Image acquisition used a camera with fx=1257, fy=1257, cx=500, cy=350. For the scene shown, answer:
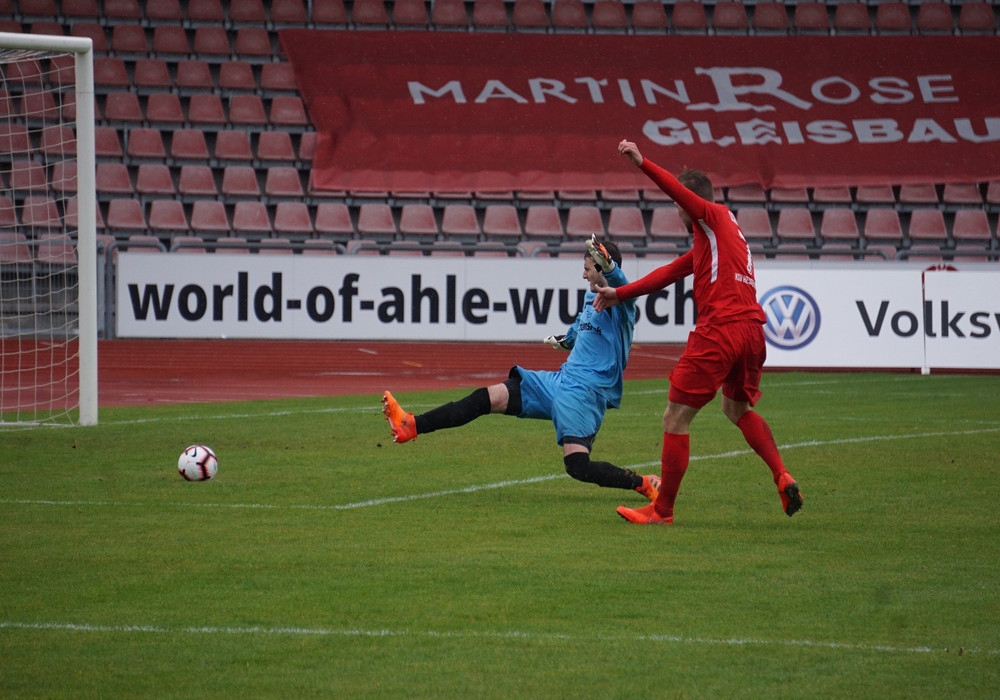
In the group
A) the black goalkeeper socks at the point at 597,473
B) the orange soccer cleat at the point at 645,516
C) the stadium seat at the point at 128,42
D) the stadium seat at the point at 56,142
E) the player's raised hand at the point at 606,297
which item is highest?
the stadium seat at the point at 128,42

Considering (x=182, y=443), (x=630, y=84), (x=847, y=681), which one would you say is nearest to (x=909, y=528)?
(x=847, y=681)

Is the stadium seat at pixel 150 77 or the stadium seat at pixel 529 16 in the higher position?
the stadium seat at pixel 529 16

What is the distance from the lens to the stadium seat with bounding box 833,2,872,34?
981 inches

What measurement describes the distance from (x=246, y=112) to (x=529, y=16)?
598 cm

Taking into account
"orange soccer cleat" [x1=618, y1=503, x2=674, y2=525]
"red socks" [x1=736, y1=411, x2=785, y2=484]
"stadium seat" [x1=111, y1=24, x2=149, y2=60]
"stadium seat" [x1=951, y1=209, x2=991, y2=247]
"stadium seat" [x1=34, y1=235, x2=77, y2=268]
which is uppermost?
"stadium seat" [x1=111, y1=24, x2=149, y2=60]

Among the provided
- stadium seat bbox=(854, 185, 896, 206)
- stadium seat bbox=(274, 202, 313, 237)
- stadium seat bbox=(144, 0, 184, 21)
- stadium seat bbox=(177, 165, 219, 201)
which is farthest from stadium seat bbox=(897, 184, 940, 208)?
stadium seat bbox=(144, 0, 184, 21)

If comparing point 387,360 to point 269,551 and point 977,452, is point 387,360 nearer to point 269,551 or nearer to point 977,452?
point 977,452

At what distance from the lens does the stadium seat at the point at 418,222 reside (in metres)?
21.5

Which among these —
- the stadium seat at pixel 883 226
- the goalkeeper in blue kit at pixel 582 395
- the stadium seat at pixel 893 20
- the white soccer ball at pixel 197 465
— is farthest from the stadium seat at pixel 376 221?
the goalkeeper in blue kit at pixel 582 395

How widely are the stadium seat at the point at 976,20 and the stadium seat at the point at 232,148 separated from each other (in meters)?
14.2

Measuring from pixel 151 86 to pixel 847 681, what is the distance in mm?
21387

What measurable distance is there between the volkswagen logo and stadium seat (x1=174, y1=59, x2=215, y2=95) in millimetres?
12002

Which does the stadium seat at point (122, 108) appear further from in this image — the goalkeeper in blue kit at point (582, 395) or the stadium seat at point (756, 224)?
the goalkeeper in blue kit at point (582, 395)

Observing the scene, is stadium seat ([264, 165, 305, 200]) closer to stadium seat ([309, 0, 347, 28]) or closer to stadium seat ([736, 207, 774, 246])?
stadium seat ([309, 0, 347, 28])
